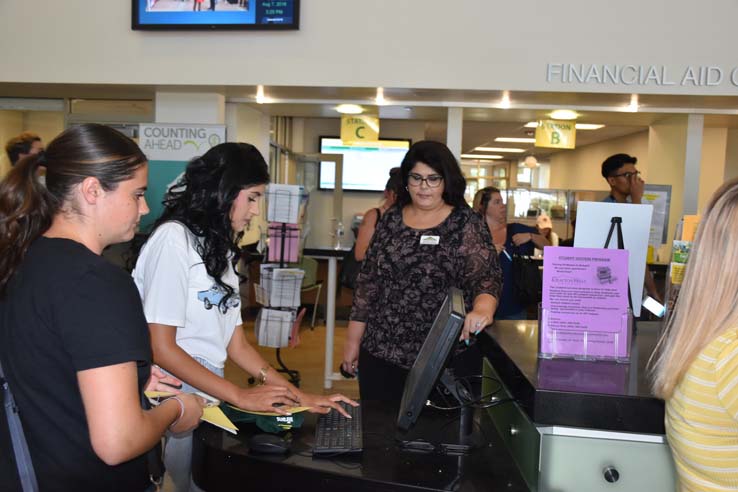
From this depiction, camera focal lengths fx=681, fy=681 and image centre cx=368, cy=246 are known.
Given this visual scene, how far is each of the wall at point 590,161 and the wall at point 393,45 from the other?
5.37 metres

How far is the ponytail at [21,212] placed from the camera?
1.26 metres

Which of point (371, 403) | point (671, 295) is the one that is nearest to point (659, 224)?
point (671, 295)

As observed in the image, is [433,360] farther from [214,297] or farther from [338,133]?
[338,133]

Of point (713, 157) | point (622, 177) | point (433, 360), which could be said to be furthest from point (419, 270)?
point (713, 157)

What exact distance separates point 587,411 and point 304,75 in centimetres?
466

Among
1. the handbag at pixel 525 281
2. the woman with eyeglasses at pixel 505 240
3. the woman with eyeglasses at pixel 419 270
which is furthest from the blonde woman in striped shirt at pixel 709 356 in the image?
the woman with eyeglasses at pixel 505 240

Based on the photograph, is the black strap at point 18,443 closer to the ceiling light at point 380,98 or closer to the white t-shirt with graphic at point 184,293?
the white t-shirt with graphic at point 184,293

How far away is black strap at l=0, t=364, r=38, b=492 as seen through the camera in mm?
1242

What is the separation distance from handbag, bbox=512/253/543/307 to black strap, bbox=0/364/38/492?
349cm

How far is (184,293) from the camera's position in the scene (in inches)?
70.6

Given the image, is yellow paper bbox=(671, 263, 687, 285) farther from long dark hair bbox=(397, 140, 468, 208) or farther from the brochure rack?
the brochure rack

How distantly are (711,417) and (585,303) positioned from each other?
0.55m

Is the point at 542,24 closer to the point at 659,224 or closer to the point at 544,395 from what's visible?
the point at 659,224

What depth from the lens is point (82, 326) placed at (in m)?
1.18
